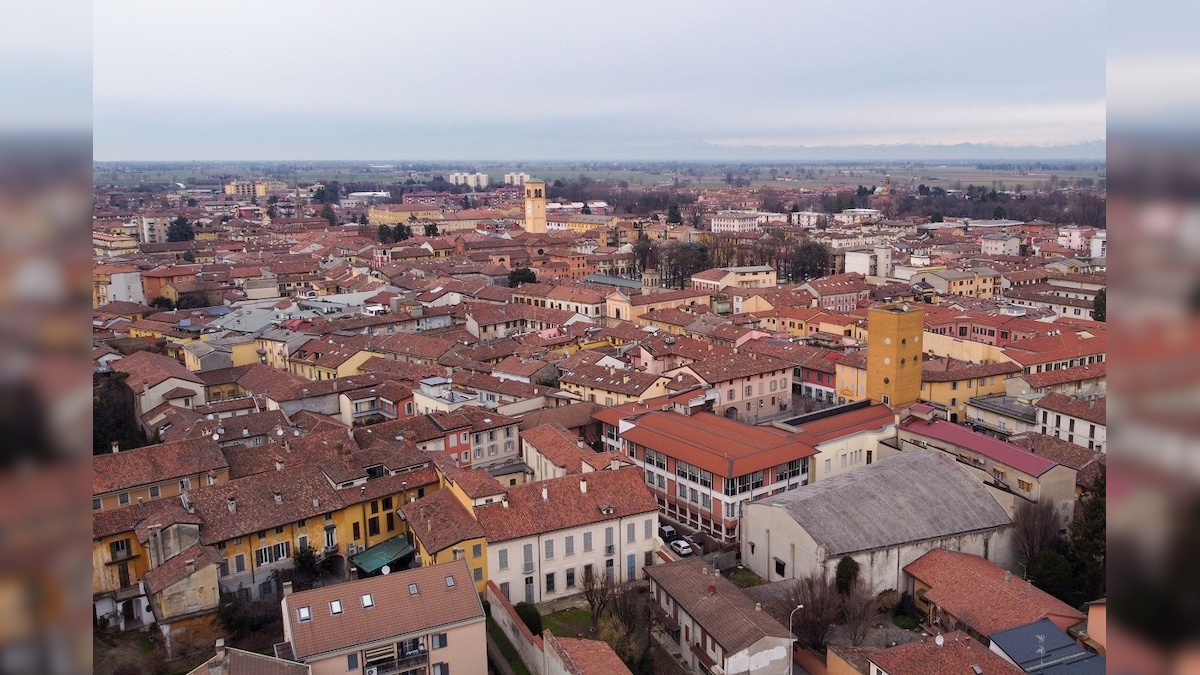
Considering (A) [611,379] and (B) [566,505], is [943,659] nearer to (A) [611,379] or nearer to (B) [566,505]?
(B) [566,505]

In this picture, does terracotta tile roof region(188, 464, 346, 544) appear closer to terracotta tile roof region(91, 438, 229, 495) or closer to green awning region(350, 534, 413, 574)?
green awning region(350, 534, 413, 574)

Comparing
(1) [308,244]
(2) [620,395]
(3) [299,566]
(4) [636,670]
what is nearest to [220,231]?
(1) [308,244]

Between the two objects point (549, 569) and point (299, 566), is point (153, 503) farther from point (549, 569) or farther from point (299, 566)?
point (549, 569)

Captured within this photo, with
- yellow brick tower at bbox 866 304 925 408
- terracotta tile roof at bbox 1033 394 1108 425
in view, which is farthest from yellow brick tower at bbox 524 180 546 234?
terracotta tile roof at bbox 1033 394 1108 425

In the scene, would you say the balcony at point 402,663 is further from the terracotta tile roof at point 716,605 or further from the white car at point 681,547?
the white car at point 681,547

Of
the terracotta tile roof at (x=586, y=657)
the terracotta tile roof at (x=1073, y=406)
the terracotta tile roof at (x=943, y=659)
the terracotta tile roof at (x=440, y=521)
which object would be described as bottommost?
the terracotta tile roof at (x=943, y=659)

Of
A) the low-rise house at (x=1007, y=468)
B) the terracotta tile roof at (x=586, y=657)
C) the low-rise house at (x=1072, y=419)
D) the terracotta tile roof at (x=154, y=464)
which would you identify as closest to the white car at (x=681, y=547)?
the terracotta tile roof at (x=586, y=657)
